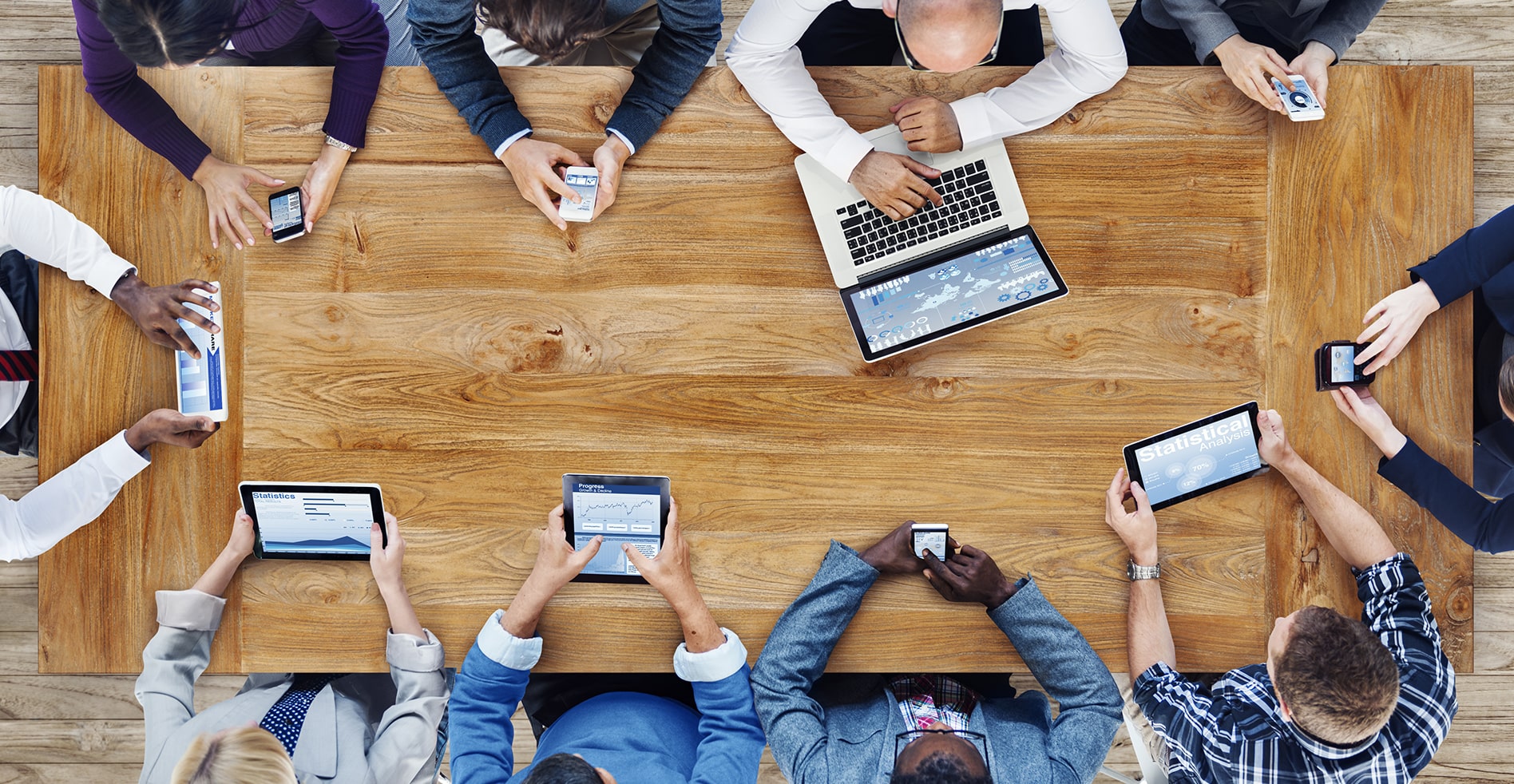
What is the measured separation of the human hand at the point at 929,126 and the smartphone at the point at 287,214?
1161 millimetres

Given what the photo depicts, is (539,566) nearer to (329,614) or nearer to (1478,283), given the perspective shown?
(329,614)

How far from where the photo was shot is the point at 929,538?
5.28ft

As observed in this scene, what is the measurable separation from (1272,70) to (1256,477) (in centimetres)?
78

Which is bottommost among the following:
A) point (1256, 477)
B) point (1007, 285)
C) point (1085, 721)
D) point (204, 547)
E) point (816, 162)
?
point (1085, 721)

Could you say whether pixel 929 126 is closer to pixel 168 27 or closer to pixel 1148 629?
pixel 1148 629

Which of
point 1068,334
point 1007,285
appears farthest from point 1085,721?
point 1007,285

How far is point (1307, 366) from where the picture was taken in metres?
1.66

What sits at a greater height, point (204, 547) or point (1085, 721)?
point (204, 547)

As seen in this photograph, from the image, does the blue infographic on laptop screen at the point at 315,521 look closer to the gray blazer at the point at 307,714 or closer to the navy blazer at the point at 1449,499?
the gray blazer at the point at 307,714

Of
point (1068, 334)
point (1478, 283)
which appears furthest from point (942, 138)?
point (1478, 283)

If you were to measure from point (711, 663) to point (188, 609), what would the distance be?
989 mm

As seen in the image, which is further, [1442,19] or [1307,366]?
[1442,19]

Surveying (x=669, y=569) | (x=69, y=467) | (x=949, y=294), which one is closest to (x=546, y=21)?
(x=949, y=294)

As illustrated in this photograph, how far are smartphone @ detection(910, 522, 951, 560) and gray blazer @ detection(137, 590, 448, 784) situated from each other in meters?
0.93
